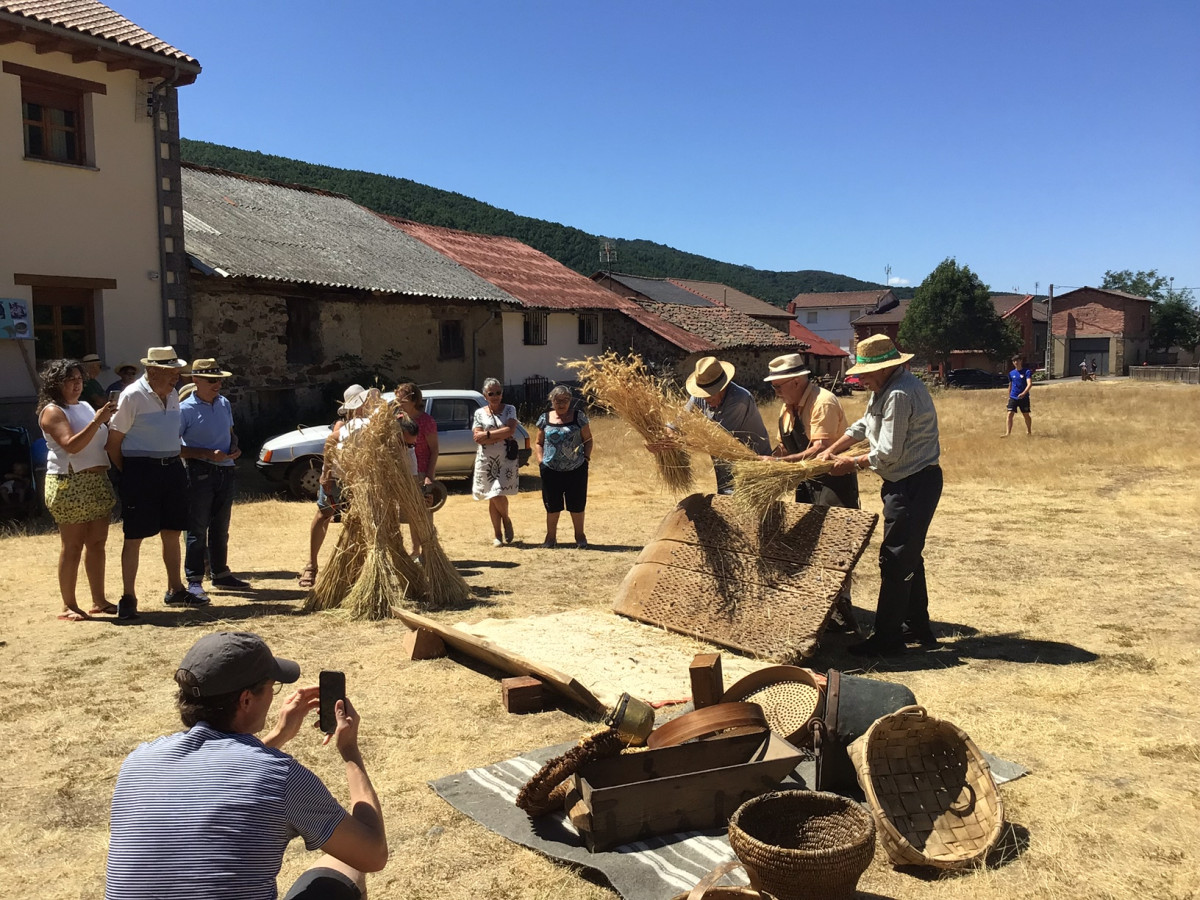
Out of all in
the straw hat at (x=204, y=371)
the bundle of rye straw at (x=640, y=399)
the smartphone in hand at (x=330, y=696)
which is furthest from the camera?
the straw hat at (x=204, y=371)

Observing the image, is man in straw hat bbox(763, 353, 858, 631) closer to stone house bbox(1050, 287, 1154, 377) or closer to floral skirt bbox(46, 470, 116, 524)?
floral skirt bbox(46, 470, 116, 524)

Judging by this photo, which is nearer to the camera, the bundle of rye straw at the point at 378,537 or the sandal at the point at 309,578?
the bundle of rye straw at the point at 378,537

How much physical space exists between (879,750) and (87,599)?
19.5 ft

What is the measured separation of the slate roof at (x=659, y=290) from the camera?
40.2 m

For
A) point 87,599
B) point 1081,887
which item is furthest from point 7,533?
point 1081,887

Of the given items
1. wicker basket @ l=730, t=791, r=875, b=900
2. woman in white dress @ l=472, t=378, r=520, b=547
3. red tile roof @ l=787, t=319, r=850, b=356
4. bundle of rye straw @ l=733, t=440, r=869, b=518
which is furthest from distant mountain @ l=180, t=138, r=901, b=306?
→ wicker basket @ l=730, t=791, r=875, b=900

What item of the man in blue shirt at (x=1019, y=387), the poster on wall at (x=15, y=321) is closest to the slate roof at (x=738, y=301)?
the man in blue shirt at (x=1019, y=387)

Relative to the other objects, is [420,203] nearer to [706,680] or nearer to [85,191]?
[85,191]

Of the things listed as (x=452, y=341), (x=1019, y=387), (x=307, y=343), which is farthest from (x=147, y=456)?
(x=1019, y=387)

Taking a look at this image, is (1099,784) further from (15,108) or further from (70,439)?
(15,108)

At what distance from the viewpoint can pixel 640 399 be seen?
21.1 ft

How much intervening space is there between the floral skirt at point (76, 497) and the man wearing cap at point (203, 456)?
583mm

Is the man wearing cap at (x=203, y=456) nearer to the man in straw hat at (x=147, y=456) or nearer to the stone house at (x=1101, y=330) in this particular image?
the man in straw hat at (x=147, y=456)

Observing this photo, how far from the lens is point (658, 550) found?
6477 millimetres
